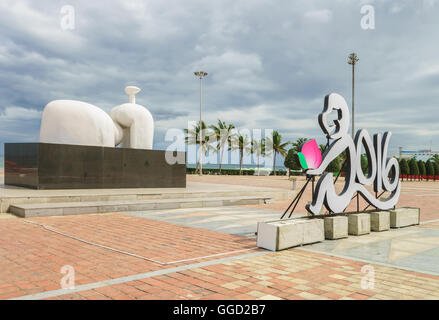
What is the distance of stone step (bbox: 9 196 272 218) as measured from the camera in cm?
912

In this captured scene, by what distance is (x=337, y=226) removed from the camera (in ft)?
23.6

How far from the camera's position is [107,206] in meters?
10.3

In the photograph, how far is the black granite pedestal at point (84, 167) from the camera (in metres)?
12.2

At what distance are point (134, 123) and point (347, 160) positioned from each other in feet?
30.6

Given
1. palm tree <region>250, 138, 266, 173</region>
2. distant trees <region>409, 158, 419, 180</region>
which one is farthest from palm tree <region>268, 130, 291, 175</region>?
distant trees <region>409, 158, 419, 180</region>

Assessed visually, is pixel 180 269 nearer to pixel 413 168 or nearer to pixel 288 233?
pixel 288 233

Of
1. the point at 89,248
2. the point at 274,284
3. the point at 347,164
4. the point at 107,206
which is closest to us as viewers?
the point at 274,284

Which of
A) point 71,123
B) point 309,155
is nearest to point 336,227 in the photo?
point 309,155

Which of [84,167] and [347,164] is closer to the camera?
[347,164]

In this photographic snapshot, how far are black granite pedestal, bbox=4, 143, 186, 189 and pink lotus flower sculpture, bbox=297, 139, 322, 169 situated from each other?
29.4ft

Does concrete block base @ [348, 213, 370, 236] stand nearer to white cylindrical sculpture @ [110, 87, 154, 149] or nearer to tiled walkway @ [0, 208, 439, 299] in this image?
tiled walkway @ [0, 208, 439, 299]

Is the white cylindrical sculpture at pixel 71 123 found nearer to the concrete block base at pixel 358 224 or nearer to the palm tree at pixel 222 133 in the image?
the concrete block base at pixel 358 224

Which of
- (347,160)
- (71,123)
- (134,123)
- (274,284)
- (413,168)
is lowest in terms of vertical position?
(274,284)

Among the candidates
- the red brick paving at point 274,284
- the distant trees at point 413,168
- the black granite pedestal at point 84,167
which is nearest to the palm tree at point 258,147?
the distant trees at point 413,168
